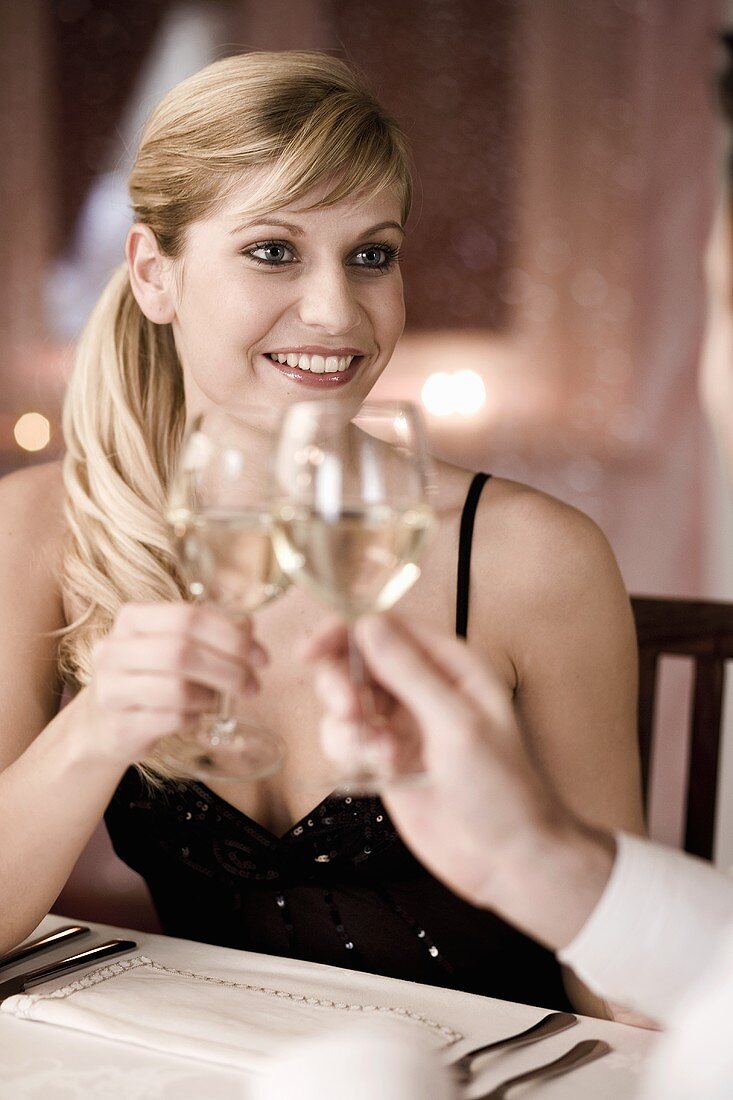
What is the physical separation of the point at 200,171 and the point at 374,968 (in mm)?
920

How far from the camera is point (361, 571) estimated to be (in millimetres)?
755

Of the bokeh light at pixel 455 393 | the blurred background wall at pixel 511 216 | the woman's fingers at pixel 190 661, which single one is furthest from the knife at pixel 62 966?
the bokeh light at pixel 455 393

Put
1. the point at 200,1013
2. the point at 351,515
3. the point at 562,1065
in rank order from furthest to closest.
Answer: the point at 200,1013
the point at 562,1065
the point at 351,515

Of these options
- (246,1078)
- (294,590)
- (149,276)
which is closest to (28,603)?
(294,590)

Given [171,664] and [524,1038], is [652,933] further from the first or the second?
[171,664]

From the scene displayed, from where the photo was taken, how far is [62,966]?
3.40 feet

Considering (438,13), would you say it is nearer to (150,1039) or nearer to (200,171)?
(200,171)

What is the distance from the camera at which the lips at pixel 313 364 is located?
138 centimetres

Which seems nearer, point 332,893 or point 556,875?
point 556,875

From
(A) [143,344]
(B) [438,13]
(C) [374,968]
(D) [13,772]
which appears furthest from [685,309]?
(D) [13,772]

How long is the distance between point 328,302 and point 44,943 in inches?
28.4

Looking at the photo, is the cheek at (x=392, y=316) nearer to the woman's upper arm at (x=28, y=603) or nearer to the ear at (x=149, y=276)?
the ear at (x=149, y=276)

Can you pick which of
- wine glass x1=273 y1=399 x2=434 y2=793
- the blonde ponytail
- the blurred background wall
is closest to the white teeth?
the blonde ponytail

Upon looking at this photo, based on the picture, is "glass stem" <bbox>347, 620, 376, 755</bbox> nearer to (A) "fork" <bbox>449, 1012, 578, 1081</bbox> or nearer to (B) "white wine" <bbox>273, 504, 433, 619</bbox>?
(B) "white wine" <bbox>273, 504, 433, 619</bbox>
